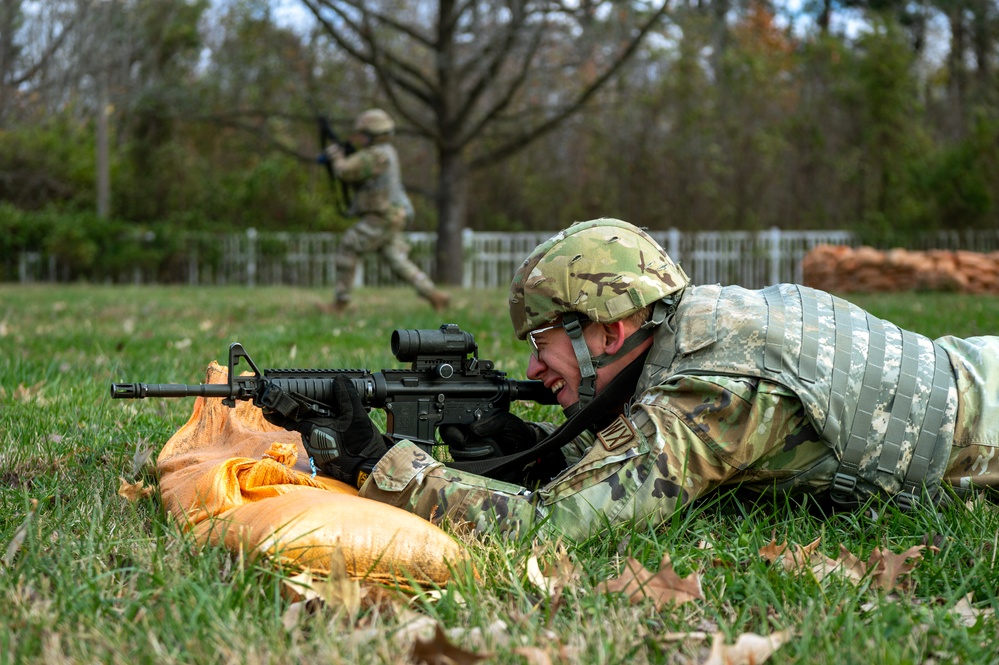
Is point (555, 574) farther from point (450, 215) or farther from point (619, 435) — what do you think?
point (450, 215)

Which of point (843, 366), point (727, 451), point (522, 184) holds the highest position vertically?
point (522, 184)

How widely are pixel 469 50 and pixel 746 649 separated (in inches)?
661

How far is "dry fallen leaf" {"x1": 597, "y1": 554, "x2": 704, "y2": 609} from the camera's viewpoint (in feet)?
7.67

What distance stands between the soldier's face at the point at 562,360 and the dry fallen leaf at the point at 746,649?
1099mm

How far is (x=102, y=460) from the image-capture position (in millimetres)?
3670

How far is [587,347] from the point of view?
2994 millimetres

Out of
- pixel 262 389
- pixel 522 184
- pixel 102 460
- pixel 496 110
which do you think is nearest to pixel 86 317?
pixel 102 460

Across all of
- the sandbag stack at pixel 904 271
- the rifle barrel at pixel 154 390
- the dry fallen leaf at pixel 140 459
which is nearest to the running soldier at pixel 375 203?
the sandbag stack at pixel 904 271

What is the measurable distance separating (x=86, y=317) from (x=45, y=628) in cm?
785

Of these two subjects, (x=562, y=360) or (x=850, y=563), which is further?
(x=562, y=360)

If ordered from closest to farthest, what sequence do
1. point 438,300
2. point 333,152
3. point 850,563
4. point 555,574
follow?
1. point 555,574
2. point 850,563
3. point 438,300
4. point 333,152

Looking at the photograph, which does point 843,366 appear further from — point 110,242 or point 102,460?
point 110,242

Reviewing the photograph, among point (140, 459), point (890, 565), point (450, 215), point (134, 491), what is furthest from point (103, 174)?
point (890, 565)

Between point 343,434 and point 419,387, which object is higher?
point 419,387
